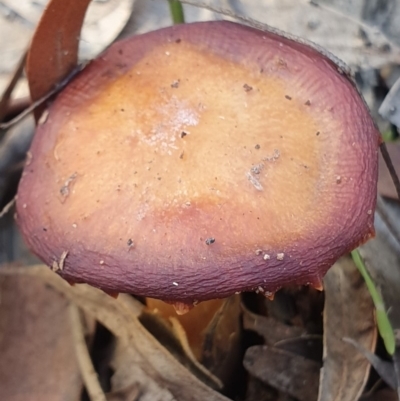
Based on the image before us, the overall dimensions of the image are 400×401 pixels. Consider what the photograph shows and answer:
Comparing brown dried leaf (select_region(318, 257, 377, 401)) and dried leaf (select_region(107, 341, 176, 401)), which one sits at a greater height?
brown dried leaf (select_region(318, 257, 377, 401))

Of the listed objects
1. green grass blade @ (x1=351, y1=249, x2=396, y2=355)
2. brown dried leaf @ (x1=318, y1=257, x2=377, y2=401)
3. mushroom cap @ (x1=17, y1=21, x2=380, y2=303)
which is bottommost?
brown dried leaf @ (x1=318, y1=257, x2=377, y2=401)

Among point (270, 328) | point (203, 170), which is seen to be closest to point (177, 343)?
point (270, 328)

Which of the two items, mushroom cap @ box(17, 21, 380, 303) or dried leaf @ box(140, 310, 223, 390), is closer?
mushroom cap @ box(17, 21, 380, 303)

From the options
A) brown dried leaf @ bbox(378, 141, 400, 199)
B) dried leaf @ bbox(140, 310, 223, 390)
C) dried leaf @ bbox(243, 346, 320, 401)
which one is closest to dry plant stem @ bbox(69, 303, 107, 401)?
dried leaf @ bbox(140, 310, 223, 390)

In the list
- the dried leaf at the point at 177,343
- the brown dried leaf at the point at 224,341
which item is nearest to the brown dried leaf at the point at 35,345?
the dried leaf at the point at 177,343

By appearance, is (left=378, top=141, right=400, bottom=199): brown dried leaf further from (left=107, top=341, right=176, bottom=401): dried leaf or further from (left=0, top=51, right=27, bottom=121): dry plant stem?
(left=0, top=51, right=27, bottom=121): dry plant stem

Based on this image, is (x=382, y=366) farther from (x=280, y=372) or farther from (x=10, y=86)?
(x=10, y=86)

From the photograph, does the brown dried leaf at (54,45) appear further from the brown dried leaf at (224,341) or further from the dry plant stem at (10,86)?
the brown dried leaf at (224,341)

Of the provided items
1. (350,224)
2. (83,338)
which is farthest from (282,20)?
(83,338)
